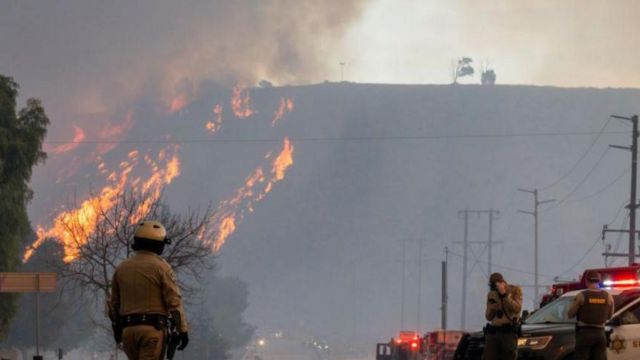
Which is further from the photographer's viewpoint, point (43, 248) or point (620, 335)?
point (43, 248)

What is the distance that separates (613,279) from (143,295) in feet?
36.5

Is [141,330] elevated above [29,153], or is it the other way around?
[29,153]

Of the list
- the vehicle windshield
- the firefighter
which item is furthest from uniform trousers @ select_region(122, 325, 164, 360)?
the vehicle windshield

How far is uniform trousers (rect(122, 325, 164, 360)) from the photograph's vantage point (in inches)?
497

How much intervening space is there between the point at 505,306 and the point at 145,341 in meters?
8.33

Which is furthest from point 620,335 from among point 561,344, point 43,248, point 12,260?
point 43,248

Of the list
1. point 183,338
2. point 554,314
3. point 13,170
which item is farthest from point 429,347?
point 183,338

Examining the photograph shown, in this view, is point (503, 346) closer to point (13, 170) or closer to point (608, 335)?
point (608, 335)

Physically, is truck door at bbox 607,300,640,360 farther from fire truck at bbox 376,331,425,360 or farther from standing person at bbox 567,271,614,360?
fire truck at bbox 376,331,425,360

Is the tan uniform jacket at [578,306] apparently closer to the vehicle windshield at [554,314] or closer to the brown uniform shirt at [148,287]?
the vehicle windshield at [554,314]

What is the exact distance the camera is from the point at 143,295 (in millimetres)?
12695

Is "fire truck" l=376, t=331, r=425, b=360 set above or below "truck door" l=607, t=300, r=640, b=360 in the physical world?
below

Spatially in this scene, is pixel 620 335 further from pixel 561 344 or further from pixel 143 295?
pixel 143 295

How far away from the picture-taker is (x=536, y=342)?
65.2 feet
